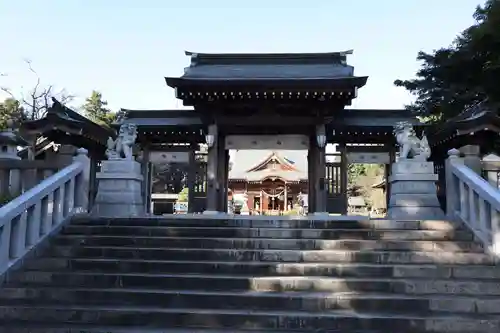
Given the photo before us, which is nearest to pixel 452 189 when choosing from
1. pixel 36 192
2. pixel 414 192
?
pixel 414 192

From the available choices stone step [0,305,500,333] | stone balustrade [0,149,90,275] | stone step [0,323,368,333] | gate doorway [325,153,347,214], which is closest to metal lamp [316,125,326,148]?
gate doorway [325,153,347,214]

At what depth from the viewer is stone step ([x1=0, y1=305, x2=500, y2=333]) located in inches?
173

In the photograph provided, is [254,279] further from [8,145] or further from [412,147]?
[8,145]

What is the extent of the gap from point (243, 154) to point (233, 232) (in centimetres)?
2306

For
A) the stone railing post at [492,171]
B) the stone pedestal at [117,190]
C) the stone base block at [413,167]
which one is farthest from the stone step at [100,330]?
the stone railing post at [492,171]

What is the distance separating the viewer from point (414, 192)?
25.0 feet

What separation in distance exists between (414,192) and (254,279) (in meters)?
3.82

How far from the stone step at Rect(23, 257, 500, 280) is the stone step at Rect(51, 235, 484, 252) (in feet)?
1.50

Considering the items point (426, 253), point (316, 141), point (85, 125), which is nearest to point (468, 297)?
point (426, 253)

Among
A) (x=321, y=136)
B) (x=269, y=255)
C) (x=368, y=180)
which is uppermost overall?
(x=368, y=180)

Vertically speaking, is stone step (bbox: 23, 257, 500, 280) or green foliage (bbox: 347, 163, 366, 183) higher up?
green foliage (bbox: 347, 163, 366, 183)

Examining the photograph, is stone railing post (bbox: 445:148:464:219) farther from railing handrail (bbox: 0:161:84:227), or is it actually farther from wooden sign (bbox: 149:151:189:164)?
wooden sign (bbox: 149:151:189:164)

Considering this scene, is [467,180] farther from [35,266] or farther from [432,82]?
[432,82]

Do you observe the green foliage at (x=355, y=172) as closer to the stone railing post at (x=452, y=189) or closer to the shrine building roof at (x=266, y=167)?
the shrine building roof at (x=266, y=167)
